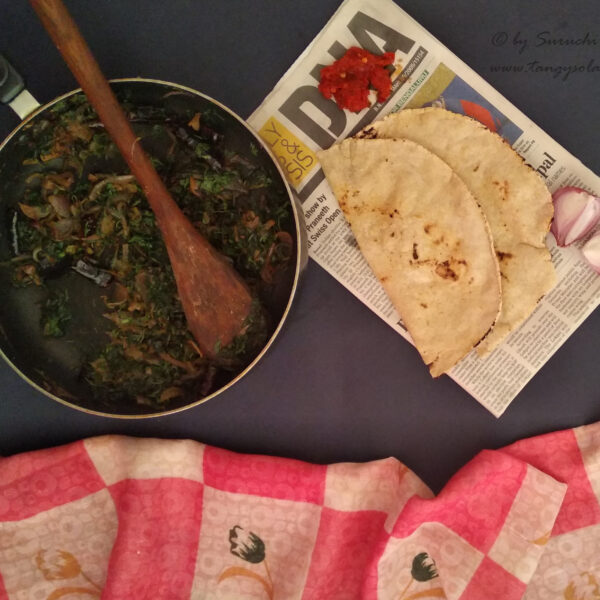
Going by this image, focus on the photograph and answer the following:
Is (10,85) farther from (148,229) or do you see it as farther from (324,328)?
(324,328)

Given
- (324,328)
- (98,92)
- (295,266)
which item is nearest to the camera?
(98,92)

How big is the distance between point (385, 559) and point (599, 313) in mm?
546

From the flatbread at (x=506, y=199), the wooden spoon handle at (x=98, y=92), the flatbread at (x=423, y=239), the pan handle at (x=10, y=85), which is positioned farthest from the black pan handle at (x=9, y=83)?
the flatbread at (x=506, y=199)

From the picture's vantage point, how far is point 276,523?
0.94 meters

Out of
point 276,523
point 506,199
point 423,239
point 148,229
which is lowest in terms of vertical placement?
point 276,523

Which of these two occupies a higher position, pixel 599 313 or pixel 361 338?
pixel 599 313

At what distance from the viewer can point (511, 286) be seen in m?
0.90

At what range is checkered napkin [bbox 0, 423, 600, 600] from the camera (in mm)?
910

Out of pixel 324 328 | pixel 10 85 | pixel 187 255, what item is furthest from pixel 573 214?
pixel 10 85

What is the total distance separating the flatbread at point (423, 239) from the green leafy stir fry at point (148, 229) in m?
0.14

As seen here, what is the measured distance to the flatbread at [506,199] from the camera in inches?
34.9

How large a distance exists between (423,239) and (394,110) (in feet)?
0.78

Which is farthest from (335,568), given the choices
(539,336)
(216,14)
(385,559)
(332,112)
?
(216,14)

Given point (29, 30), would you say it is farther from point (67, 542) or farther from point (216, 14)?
point (67, 542)
